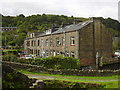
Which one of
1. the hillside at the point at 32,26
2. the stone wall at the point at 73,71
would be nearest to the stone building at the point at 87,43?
the stone wall at the point at 73,71

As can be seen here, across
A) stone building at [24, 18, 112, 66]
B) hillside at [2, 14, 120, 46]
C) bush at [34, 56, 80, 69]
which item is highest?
hillside at [2, 14, 120, 46]

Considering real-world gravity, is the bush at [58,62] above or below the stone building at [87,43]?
below

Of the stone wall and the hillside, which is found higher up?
the hillside

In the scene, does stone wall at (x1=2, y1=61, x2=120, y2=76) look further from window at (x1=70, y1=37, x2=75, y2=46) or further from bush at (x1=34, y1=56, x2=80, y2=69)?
window at (x1=70, y1=37, x2=75, y2=46)

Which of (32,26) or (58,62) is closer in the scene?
(58,62)

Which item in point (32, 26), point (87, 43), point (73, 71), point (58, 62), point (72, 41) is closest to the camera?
point (73, 71)

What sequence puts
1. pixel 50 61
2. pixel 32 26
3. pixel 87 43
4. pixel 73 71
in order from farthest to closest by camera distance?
pixel 32 26
pixel 87 43
pixel 50 61
pixel 73 71

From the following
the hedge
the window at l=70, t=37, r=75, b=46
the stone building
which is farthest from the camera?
the window at l=70, t=37, r=75, b=46

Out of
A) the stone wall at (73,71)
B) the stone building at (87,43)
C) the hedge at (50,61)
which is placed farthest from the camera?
the stone building at (87,43)

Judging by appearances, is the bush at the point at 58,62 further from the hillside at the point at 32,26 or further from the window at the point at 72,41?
the hillside at the point at 32,26

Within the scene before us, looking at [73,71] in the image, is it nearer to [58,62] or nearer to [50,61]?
[58,62]

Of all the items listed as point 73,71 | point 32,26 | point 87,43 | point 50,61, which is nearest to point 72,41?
point 87,43

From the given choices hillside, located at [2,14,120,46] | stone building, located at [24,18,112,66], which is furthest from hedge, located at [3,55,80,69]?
hillside, located at [2,14,120,46]

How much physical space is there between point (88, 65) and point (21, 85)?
693 inches
